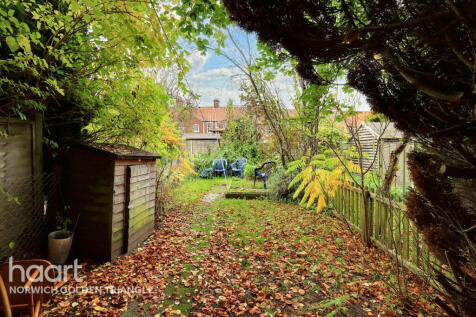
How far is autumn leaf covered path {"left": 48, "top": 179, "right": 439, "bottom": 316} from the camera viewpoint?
256 centimetres

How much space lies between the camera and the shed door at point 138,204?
12.8 feet

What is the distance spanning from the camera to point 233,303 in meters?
2.71

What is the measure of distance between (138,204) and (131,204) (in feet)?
1.08

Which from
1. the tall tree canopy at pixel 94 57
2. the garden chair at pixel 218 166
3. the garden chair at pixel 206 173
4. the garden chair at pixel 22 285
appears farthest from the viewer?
the garden chair at pixel 218 166

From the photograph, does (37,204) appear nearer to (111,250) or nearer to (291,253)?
(111,250)

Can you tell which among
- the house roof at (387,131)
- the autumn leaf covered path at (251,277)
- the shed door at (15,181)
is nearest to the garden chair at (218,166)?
the house roof at (387,131)

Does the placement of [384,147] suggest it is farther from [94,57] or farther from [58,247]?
[58,247]

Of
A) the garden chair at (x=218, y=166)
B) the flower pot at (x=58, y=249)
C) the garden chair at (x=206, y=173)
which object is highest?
the garden chair at (x=218, y=166)

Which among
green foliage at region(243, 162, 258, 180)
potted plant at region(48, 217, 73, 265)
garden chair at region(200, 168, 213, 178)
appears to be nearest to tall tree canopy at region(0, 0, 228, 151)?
potted plant at region(48, 217, 73, 265)

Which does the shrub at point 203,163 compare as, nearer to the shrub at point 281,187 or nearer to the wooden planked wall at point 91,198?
the shrub at point 281,187

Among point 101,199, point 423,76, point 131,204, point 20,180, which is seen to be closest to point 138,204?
point 131,204

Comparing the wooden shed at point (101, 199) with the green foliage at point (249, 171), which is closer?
the wooden shed at point (101, 199)

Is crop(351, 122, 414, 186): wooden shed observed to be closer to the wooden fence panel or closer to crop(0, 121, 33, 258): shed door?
the wooden fence panel

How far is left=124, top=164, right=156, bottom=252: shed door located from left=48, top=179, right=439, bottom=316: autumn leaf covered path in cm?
28
